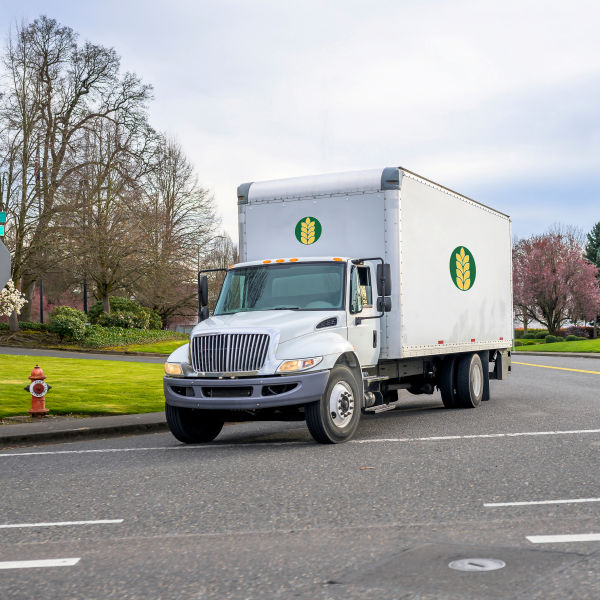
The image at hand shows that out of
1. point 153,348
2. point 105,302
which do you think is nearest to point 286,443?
point 153,348

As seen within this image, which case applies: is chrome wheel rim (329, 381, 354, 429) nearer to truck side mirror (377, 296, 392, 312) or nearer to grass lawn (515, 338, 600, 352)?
truck side mirror (377, 296, 392, 312)

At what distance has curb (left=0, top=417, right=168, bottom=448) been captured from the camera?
36.3ft

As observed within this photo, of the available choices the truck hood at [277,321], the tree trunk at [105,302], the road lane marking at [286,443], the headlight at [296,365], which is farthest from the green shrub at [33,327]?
the headlight at [296,365]

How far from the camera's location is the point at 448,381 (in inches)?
563

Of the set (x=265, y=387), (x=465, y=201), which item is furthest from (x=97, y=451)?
(x=465, y=201)

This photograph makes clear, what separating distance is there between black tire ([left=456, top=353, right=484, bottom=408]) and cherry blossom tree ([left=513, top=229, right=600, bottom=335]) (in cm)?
5442

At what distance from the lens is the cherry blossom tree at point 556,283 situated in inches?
2623

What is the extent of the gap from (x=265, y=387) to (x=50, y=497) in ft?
10.5

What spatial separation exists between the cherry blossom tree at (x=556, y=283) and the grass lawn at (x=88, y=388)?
154 feet

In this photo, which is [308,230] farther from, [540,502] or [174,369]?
[540,502]

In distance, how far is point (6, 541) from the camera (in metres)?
5.58

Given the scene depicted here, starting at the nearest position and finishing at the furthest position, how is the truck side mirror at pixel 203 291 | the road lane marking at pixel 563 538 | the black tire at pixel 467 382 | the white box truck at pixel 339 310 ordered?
the road lane marking at pixel 563 538
the white box truck at pixel 339 310
the truck side mirror at pixel 203 291
the black tire at pixel 467 382

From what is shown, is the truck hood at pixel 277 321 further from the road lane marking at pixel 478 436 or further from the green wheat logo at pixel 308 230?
the green wheat logo at pixel 308 230

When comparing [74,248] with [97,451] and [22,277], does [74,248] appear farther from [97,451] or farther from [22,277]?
[97,451]
